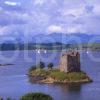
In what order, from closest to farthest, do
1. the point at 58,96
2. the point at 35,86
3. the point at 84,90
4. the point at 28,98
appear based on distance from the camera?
the point at 28,98 < the point at 58,96 < the point at 84,90 < the point at 35,86

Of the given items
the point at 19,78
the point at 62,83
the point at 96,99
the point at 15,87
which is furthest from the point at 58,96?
the point at 19,78

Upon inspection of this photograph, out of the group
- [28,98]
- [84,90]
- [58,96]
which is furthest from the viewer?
[84,90]

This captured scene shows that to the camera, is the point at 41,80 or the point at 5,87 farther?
the point at 41,80

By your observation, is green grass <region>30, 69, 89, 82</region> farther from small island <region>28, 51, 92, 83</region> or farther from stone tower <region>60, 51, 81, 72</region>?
stone tower <region>60, 51, 81, 72</region>

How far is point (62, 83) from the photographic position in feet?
322

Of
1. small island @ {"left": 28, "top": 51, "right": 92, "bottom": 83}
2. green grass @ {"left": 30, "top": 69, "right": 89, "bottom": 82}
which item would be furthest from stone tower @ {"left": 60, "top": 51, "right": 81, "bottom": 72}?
green grass @ {"left": 30, "top": 69, "right": 89, "bottom": 82}

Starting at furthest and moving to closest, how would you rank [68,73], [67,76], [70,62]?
[70,62] → [68,73] → [67,76]

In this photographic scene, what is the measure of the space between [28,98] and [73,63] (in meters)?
53.1

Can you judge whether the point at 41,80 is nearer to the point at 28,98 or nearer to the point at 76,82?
the point at 76,82

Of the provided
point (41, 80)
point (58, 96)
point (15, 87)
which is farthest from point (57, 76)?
point (58, 96)

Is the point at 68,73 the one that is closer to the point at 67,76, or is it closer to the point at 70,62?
the point at 67,76

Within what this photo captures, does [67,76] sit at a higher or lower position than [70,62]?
lower

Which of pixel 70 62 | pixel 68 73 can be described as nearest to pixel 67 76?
pixel 68 73

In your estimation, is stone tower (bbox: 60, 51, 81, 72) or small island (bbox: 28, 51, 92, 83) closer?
small island (bbox: 28, 51, 92, 83)
